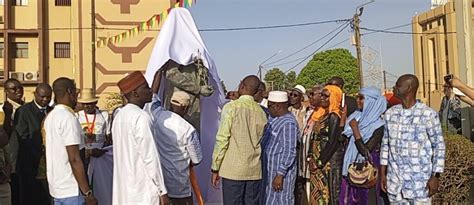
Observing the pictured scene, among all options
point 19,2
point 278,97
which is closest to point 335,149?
point 278,97

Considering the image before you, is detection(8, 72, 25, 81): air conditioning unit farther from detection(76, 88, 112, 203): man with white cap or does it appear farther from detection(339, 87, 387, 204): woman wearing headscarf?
detection(339, 87, 387, 204): woman wearing headscarf

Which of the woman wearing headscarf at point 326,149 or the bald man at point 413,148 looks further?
the woman wearing headscarf at point 326,149

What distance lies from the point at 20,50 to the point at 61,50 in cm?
226

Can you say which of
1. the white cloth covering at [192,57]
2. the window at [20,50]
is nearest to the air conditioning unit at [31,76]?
the window at [20,50]

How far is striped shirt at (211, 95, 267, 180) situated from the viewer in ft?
19.1

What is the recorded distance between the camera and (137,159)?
4.39m

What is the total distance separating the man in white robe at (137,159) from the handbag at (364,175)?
2.22 meters

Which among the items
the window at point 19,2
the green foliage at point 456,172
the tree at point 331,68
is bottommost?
the green foliage at point 456,172

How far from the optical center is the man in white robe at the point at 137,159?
4367mm

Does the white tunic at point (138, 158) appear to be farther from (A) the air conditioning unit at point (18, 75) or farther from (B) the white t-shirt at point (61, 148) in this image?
(A) the air conditioning unit at point (18, 75)

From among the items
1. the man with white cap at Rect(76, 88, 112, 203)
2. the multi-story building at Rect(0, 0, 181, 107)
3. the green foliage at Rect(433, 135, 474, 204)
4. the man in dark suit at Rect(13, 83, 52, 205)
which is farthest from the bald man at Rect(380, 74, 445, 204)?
the multi-story building at Rect(0, 0, 181, 107)

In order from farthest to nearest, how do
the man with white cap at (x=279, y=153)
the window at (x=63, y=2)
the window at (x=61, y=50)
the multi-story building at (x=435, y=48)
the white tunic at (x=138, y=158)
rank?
the window at (x=63, y=2)
the window at (x=61, y=50)
the multi-story building at (x=435, y=48)
the man with white cap at (x=279, y=153)
the white tunic at (x=138, y=158)

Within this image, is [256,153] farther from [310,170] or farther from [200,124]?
[200,124]

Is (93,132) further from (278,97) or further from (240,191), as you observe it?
(278,97)
